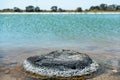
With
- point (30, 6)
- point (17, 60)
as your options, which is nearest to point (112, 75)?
point (17, 60)

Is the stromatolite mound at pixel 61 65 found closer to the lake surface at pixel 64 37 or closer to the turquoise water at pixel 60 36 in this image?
the lake surface at pixel 64 37

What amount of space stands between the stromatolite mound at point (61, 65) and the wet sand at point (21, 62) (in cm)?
32

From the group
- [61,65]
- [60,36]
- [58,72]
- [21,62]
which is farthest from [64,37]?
[58,72]

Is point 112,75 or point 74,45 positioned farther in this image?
point 74,45

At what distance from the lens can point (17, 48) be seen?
1418 centimetres

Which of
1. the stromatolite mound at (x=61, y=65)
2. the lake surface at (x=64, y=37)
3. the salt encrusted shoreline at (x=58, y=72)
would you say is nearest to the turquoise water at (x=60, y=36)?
the lake surface at (x=64, y=37)

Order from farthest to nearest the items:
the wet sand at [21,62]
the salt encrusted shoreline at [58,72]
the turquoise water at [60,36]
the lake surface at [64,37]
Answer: the turquoise water at [60,36] → the lake surface at [64,37] → the wet sand at [21,62] → the salt encrusted shoreline at [58,72]

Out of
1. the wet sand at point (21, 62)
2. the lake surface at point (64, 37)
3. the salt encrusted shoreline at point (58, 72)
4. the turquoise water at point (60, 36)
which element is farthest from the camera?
the turquoise water at point (60, 36)

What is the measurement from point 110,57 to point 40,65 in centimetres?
405

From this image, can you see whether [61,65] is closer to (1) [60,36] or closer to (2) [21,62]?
(2) [21,62]

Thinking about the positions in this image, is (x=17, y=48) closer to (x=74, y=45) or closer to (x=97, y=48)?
(x=74, y=45)

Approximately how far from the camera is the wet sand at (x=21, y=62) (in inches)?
339

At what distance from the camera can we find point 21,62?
10.6 metres

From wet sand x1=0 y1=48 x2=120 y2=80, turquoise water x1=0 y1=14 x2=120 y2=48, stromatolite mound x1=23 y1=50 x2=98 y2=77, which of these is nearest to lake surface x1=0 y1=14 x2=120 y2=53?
turquoise water x1=0 y1=14 x2=120 y2=48
